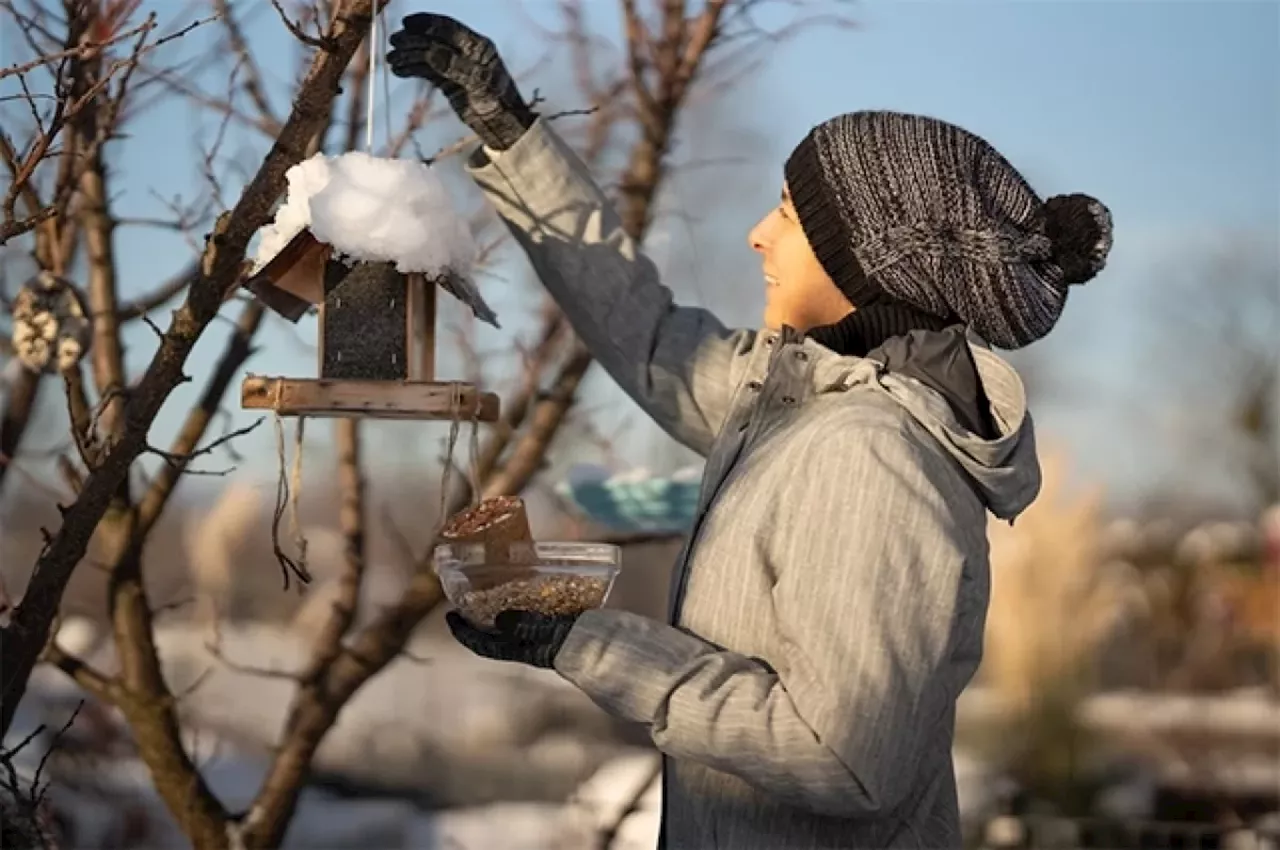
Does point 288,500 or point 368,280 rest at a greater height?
point 368,280

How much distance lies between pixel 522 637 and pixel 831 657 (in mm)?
295

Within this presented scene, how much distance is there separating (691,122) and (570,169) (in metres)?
1.36

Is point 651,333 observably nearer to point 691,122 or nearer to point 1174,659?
point 691,122

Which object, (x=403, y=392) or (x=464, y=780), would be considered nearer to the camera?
(x=403, y=392)

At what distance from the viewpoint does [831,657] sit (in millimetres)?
1183

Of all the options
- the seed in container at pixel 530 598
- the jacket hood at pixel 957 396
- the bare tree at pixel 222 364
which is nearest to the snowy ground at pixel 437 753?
the bare tree at pixel 222 364

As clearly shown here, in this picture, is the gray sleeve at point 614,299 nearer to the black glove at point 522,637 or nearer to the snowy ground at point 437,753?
the black glove at point 522,637

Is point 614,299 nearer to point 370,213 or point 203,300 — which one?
point 370,213

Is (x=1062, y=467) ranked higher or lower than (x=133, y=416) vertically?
lower

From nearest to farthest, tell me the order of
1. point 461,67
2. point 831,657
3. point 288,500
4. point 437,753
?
1. point 831,657
2. point 288,500
3. point 461,67
4. point 437,753

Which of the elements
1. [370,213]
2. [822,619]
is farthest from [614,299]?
[822,619]

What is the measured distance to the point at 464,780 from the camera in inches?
209

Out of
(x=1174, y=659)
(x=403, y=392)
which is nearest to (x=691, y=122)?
(x=403, y=392)

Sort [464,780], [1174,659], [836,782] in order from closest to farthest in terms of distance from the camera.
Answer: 1. [836,782]
2. [464,780]
3. [1174,659]
